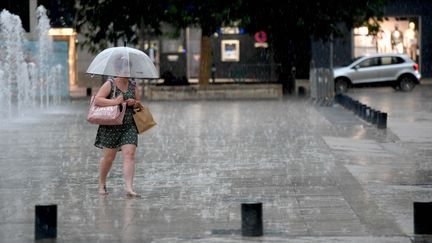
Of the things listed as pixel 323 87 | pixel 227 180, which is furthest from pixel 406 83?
pixel 227 180

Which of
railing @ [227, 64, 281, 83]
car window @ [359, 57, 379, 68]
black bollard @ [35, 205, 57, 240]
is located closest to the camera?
black bollard @ [35, 205, 57, 240]

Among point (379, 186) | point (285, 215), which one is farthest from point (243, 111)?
point (285, 215)

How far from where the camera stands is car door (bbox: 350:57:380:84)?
1716 inches

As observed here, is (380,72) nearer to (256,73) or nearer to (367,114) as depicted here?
(256,73)

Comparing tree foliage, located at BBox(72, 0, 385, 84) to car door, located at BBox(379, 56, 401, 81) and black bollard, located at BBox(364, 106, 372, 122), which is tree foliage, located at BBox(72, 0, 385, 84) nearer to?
car door, located at BBox(379, 56, 401, 81)

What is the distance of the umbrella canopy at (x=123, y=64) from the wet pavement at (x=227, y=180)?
1344 mm

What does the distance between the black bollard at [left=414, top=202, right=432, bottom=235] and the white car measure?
1289 inches

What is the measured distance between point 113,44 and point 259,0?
7.08 metres

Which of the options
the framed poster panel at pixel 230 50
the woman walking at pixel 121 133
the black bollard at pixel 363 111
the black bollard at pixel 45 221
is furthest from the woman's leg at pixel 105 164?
the framed poster panel at pixel 230 50

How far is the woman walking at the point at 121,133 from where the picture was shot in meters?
13.2

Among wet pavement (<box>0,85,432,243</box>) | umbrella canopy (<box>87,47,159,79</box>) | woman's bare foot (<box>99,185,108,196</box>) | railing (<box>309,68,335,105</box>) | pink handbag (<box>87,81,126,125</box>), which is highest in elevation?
umbrella canopy (<box>87,47,159,79</box>)

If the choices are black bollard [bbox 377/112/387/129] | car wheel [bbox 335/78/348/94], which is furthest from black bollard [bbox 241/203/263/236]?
car wheel [bbox 335/78/348/94]

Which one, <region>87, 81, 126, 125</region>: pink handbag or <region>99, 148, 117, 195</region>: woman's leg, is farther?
<region>99, 148, 117, 195</region>: woman's leg

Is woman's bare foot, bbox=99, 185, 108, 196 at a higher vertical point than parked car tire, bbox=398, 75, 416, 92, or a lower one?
lower
